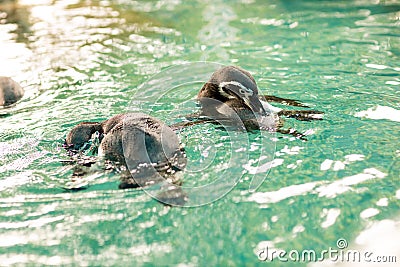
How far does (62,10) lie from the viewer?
11680mm

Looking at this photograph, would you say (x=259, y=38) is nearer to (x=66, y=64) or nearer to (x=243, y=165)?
(x=66, y=64)

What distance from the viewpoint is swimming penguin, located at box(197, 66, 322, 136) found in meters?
5.36

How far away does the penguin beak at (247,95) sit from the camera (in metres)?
5.36

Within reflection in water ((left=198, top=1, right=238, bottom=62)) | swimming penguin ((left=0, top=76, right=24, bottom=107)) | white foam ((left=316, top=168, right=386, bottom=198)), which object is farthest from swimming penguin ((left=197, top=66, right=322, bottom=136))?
swimming penguin ((left=0, top=76, right=24, bottom=107))

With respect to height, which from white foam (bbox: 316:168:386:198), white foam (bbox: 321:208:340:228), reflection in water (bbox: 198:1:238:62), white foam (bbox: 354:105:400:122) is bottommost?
white foam (bbox: 321:208:340:228)

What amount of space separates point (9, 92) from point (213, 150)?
3.27 meters

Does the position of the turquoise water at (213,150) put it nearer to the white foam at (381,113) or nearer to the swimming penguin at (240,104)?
the white foam at (381,113)

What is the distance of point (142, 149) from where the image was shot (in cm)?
440

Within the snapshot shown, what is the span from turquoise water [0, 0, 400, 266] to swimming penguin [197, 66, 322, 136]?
0.59 ft

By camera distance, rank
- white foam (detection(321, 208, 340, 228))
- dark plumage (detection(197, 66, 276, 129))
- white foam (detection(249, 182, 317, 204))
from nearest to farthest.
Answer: white foam (detection(321, 208, 340, 228)) → white foam (detection(249, 182, 317, 204)) → dark plumage (detection(197, 66, 276, 129))

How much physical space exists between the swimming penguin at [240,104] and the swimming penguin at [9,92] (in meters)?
2.65

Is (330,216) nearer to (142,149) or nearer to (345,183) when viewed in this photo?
(345,183)

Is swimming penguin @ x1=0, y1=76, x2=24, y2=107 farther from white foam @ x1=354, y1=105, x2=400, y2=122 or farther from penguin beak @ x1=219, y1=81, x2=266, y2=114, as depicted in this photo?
white foam @ x1=354, y1=105, x2=400, y2=122

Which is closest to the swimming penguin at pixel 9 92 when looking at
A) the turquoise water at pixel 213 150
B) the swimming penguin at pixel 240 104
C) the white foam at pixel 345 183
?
the turquoise water at pixel 213 150
